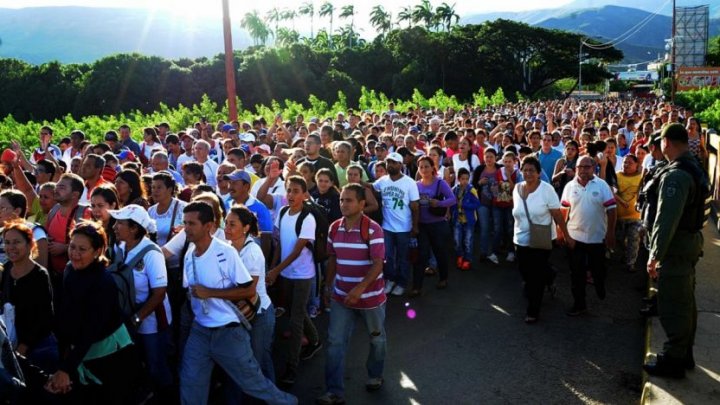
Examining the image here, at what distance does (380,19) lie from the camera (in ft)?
307

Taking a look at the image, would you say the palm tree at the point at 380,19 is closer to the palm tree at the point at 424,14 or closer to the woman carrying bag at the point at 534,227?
the palm tree at the point at 424,14

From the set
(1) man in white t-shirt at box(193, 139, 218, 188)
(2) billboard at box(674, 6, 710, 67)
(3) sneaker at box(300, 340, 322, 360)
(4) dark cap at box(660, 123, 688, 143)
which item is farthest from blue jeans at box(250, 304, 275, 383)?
(2) billboard at box(674, 6, 710, 67)

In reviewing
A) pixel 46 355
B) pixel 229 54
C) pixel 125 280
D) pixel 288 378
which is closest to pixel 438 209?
pixel 288 378

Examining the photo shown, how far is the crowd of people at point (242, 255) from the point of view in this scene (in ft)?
13.7

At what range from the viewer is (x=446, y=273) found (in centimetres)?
816

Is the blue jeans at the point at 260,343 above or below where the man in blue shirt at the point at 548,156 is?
below

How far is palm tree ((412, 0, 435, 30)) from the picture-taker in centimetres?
8778

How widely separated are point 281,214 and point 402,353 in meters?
1.80

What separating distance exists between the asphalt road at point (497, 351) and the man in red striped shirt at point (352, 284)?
1.30 ft

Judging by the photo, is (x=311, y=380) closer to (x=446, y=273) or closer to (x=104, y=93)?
(x=446, y=273)

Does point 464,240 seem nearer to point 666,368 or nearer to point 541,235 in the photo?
point 541,235

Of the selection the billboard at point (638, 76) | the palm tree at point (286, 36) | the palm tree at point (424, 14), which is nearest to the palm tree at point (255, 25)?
the palm tree at point (286, 36)

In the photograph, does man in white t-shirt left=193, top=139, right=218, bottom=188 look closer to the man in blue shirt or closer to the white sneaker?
the white sneaker

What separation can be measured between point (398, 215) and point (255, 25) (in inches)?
3503
